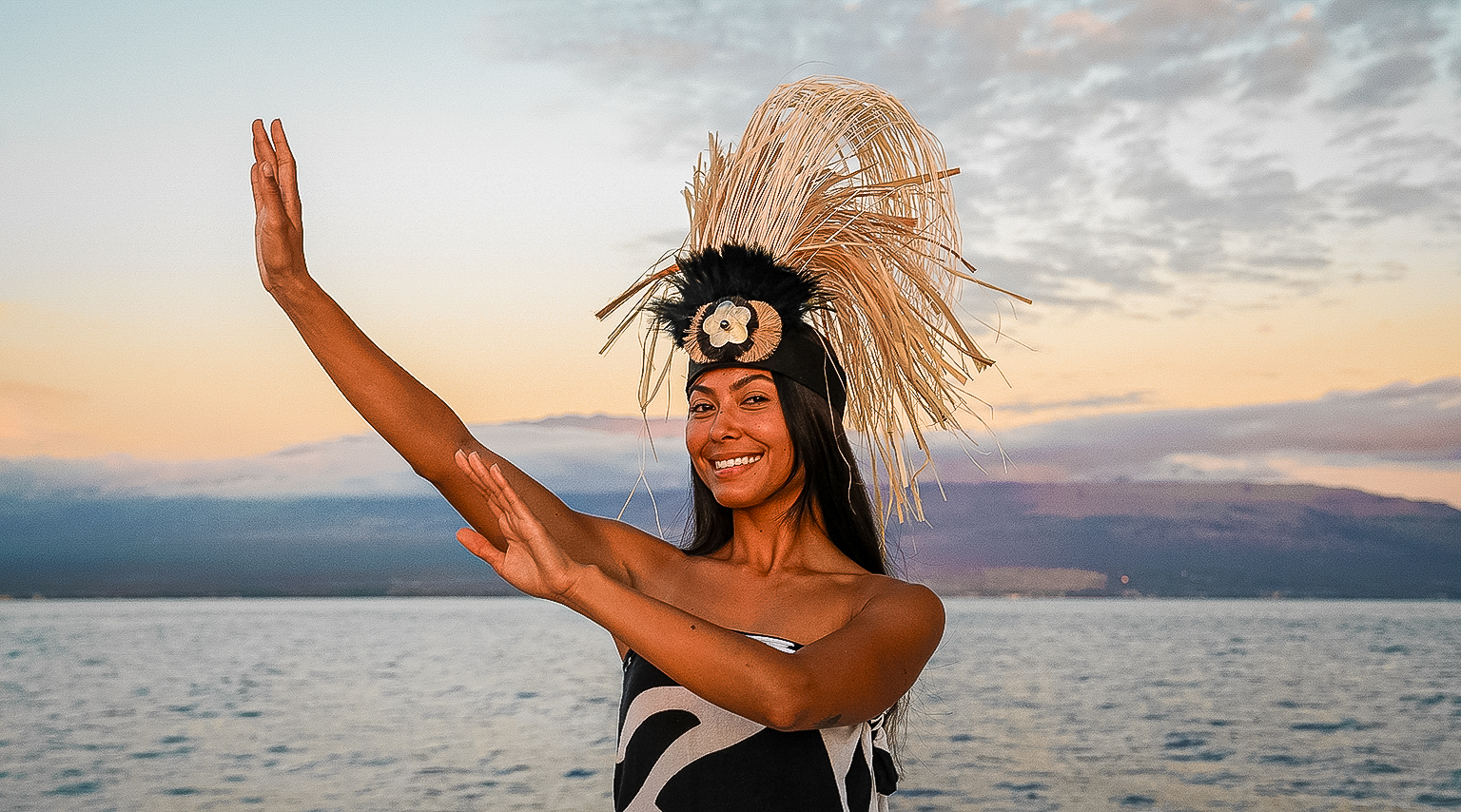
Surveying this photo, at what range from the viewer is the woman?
208 cm

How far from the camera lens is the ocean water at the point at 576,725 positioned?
1016cm

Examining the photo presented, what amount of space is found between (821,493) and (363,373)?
0.98 metres

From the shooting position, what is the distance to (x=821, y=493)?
2.54 meters

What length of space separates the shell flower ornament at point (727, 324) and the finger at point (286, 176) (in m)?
0.82

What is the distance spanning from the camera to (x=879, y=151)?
2842 millimetres

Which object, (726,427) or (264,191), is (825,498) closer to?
(726,427)

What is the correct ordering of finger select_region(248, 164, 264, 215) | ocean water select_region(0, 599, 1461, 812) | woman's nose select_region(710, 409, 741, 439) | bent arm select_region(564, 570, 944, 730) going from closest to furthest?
bent arm select_region(564, 570, 944, 730) → finger select_region(248, 164, 264, 215) → woman's nose select_region(710, 409, 741, 439) → ocean water select_region(0, 599, 1461, 812)

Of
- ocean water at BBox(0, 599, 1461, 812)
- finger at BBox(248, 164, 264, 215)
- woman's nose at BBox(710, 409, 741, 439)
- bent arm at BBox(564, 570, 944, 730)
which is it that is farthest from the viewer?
ocean water at BBox(0, 599, 1461, 812)

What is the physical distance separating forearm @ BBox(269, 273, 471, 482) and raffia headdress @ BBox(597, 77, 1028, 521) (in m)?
0.56

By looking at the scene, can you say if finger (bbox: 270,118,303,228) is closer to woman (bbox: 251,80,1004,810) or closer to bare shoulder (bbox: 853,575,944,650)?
woman (bbox: 251,80,1004,810)

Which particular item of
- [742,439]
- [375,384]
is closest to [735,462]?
[742,439]

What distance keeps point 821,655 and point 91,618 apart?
37.5 metres

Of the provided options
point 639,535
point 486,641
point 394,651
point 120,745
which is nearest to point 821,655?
point 639,535

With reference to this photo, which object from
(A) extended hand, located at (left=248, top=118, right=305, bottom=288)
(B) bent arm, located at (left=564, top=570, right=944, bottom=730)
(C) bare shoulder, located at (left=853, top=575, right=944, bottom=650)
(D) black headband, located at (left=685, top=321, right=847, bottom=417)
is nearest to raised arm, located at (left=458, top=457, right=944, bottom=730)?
(B) bent arm, located at (left=564, top=570, right=944, bottom=730)
